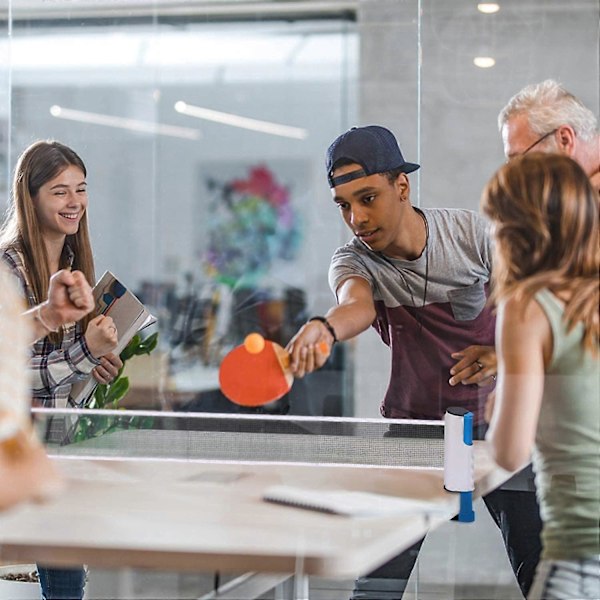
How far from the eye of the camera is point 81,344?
2756 millimetres

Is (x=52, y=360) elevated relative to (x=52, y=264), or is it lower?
lower

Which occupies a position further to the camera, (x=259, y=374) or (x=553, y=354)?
(x=259, y=374)

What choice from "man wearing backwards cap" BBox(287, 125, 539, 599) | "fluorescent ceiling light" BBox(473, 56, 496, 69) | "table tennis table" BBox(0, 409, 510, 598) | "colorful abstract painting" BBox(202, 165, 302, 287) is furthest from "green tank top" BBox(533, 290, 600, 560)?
"colorful abstract painting" BBox(202, 165, 302, 287)

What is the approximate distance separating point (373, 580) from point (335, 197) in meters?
0.92

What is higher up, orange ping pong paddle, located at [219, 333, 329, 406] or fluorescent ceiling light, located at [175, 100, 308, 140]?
fluorescent ceiling light, located at [175, 100, 308, 140]

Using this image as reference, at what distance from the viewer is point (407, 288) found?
2.65 m

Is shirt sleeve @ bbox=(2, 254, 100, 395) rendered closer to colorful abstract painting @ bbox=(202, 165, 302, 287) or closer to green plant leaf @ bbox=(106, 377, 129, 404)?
green plant leaf @ bbox=(106, 377, 129, 404)

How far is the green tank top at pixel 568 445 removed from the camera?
2020 millimetres

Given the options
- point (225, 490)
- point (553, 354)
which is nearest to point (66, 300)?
point (225, 490)

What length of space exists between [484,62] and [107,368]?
126 cm

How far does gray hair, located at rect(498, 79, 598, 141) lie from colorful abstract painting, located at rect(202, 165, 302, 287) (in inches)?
32.4

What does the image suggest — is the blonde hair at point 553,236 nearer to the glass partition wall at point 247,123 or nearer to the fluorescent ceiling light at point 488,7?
the glass partition wall at point 247,123

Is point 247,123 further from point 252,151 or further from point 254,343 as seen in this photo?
point 254,343

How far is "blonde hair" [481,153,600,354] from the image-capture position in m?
2.04
